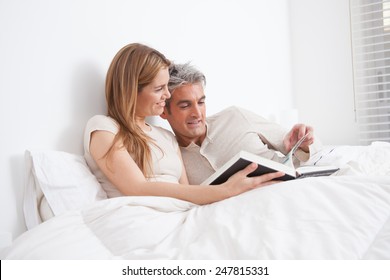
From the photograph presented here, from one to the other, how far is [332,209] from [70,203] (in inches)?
28.8

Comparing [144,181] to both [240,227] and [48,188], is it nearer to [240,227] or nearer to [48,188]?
[48,188]

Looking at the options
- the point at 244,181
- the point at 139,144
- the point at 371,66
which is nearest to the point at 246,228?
the point at 244,181

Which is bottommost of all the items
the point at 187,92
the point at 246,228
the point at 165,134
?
the point at 246,228

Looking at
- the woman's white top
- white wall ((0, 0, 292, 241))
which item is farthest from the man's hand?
white wall ((0, 0, 292, 241))

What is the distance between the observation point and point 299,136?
62.6 inches

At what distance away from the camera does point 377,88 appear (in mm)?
3209

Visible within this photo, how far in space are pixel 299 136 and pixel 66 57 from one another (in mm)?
904

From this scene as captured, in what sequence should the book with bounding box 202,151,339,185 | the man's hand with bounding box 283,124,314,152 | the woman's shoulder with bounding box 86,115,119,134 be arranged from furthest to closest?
1. the man's hand with bounding box 283,124,314,152
2. the woman's shoulder with bounding box 86,115,119,134
3. the book with bounding box 202,151,339,185

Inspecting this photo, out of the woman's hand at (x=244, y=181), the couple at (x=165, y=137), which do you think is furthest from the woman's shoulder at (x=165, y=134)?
the woman's hand at (x=244, y=181)

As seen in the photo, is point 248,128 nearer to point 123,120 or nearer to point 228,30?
point 123,120

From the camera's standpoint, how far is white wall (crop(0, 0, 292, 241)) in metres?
1.15

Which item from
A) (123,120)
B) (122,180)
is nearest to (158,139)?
(123,120)

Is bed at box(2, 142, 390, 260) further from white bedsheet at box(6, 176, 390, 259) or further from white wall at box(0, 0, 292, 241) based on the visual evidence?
white wall at box(0, 0, 292, 241)

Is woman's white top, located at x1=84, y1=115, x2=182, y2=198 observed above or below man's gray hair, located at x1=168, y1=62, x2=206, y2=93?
below
